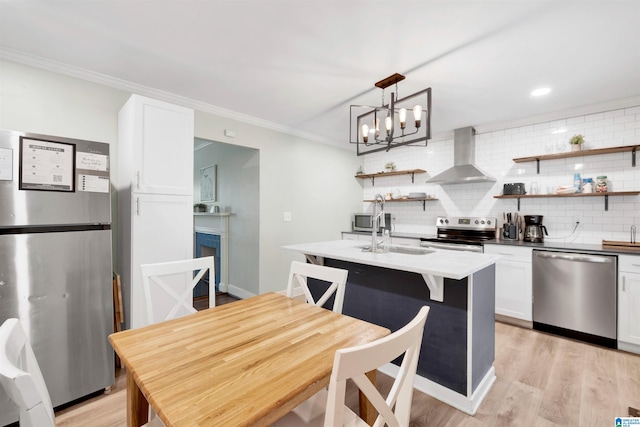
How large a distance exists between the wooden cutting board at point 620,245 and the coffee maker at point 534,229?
0.55 meters

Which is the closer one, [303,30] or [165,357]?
[165,357]

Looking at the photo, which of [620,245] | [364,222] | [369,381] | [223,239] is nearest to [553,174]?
[620,245]

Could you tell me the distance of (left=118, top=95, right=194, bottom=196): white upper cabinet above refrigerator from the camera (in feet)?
7.50

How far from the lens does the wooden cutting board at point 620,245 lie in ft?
8.99

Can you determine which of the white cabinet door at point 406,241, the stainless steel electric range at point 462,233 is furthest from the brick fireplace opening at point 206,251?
the stainless steel electric range at point 462,233

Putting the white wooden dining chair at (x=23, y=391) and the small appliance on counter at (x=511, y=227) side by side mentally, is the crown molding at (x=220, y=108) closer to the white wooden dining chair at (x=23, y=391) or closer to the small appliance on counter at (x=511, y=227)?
the small appliance on counter at (x=511, y=227)

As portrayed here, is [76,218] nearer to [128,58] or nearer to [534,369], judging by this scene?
[128,58]

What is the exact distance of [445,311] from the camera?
1876 millimetres

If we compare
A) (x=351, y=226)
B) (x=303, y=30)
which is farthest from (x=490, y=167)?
(x=303, y=30)

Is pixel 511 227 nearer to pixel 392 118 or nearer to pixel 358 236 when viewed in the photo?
pixel 358 236

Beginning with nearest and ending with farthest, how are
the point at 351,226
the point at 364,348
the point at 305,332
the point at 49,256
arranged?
the point at 364,348 → the point at 305,332 → the point at 49,256 → the point at 351,226

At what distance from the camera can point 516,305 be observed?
3.19 meters

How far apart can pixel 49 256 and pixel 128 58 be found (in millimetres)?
1604

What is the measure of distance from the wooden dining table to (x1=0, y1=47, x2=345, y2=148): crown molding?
95.5 inches
